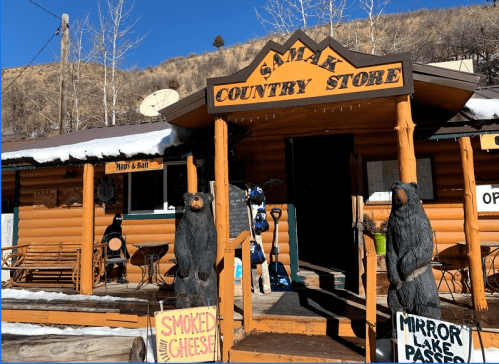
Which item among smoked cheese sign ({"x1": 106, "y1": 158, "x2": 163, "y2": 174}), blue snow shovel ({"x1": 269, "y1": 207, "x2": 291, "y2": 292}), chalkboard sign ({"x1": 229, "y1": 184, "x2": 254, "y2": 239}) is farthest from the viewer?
chalkboard sign ({"x1": 229, "y1": 184, "x2": 254, "y2": 239})

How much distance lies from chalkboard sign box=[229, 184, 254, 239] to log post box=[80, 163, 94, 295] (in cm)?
265

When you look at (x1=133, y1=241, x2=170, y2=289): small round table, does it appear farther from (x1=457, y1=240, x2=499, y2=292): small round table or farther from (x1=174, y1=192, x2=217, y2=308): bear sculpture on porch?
(x1=457, y1=240, x2=499, y2=292): small round table

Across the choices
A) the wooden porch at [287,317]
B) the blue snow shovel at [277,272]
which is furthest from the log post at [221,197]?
the blue snow shovel at [277,272]

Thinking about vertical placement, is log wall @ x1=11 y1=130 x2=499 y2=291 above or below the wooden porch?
above

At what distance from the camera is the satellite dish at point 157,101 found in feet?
30.5

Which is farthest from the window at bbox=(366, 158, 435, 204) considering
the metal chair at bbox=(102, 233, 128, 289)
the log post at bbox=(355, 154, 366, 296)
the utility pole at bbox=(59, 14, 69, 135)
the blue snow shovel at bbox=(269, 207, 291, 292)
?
the utility pole at bbox=(59, 14, 69, 135)


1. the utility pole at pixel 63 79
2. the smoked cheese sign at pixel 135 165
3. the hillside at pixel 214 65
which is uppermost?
the hillside at pixel 214 65

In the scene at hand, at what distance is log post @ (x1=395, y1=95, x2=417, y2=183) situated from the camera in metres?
4.05

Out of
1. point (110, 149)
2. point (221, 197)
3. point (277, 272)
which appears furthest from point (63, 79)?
point (277, 272)

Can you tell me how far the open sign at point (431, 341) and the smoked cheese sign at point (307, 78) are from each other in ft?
8.21

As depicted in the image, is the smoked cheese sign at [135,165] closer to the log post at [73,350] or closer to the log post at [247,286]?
the log post at [247,286]

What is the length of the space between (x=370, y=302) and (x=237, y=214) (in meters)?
3.23

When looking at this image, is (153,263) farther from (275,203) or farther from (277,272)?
(275,203)

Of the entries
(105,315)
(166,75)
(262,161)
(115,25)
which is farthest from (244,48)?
(105,315)
